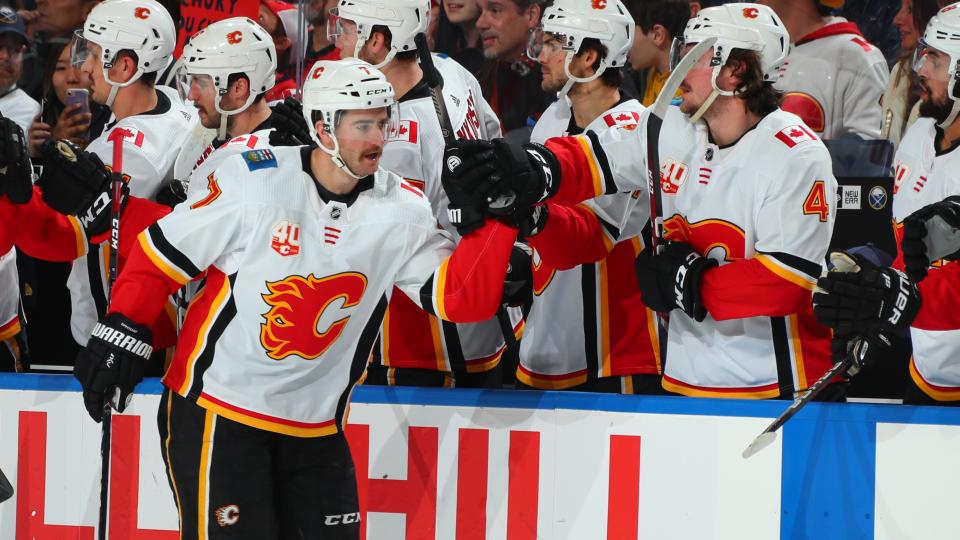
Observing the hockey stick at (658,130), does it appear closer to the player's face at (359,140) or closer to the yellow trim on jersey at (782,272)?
the yellow trim on jersey at (782,272)

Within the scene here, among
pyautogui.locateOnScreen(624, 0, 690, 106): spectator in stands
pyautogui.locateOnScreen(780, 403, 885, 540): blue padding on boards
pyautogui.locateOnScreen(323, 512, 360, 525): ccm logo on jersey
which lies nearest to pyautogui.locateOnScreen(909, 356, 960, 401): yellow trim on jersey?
pyautogui.locateOnScreen(780, 403, 885, 540): blue padding on boards

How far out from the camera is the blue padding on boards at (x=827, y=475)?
3.39 m

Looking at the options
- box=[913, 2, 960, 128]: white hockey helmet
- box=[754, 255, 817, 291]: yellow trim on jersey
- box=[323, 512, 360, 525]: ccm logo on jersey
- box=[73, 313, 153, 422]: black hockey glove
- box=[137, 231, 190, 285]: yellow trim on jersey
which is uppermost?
box=[913, 2, 960, 128]: white hockey helmet

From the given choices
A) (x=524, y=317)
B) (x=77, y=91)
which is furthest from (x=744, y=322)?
(x=77, y=91)

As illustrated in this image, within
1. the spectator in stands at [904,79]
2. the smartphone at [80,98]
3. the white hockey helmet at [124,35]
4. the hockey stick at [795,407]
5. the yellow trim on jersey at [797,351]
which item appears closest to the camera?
the hockey stick at [795,407]

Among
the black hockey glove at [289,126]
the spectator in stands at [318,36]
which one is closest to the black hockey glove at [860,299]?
the black hockey glove at [289,126]

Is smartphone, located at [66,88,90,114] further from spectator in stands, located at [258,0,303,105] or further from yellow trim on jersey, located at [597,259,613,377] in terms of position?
yellow trim on jersey, located at [597,259,613,377]

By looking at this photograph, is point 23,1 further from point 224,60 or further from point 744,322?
point 744,322

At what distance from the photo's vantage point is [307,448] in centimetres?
326

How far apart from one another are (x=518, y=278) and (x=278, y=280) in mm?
785

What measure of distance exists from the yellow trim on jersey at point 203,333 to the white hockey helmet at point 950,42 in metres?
2.03

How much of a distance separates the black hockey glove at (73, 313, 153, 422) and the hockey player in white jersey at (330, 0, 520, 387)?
3.54 ft

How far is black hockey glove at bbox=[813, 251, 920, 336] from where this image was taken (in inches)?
127

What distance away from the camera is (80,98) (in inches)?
212
